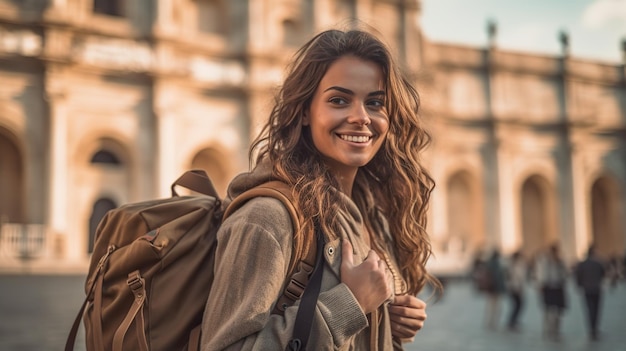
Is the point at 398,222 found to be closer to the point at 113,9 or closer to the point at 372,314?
the point at 372,314

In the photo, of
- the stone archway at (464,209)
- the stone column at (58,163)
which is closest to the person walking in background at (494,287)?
the stone column at (58,163)

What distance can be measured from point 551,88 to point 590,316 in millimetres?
25746

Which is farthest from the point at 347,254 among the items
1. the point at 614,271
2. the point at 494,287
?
the point at 614,271

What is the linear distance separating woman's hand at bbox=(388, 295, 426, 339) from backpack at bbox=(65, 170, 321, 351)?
1.45 ft

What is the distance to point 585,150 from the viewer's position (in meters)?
33.5

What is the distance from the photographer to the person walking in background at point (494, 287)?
36.1 ft

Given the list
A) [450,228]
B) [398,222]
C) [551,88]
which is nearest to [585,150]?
[551,88]

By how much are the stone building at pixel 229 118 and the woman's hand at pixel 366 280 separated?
18.9 m

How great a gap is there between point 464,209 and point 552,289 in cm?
2215

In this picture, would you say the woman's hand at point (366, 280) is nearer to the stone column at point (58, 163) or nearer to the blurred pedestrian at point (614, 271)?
the stone column at point (58, 163)

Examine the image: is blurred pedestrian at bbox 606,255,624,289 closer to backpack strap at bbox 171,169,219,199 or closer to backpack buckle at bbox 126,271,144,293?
backpack strap at bbox 171,169,219,199

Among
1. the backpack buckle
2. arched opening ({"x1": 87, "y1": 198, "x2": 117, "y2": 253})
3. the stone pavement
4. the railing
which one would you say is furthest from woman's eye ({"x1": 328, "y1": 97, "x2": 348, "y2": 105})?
arched opening ({"x1": 87, "y1": 198, "x2": 117, "y2": 253})

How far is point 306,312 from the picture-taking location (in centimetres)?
162

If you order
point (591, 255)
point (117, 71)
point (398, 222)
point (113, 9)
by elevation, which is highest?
point (113, 9)
